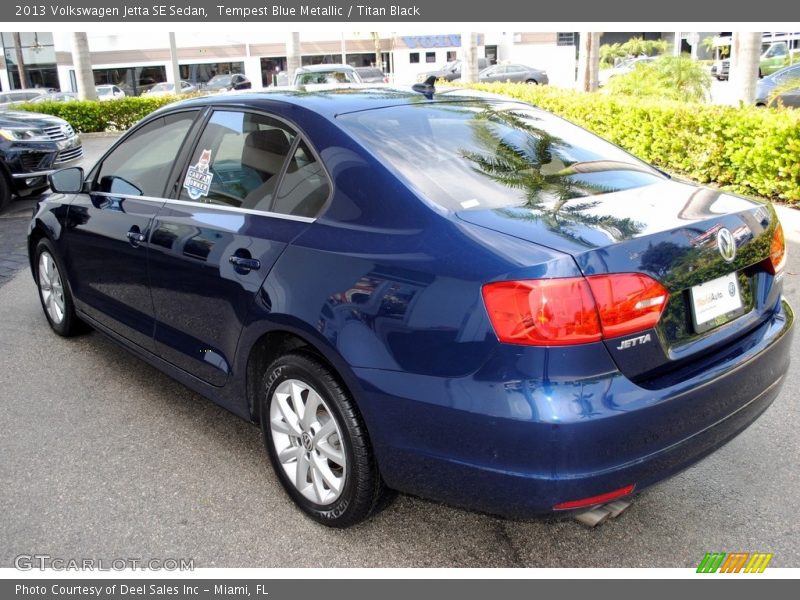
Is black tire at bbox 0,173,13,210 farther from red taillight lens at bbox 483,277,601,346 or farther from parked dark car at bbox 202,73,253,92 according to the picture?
parked dark car at bbox 202,73,253,92

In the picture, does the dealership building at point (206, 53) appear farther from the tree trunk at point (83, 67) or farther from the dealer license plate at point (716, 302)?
the dealer license plate at point (716, 302)

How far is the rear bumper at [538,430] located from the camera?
2281mm

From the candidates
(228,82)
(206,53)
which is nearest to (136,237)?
(228,82)

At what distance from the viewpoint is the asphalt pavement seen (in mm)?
2869

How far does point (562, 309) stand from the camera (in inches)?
89.6

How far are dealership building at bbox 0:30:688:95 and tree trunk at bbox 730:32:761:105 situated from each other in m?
40.9

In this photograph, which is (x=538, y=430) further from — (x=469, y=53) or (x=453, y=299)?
(x=469, y=53)

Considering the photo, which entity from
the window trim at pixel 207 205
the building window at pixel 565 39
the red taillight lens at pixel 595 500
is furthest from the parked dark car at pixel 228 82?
the red taillight lens at pixel 595 500

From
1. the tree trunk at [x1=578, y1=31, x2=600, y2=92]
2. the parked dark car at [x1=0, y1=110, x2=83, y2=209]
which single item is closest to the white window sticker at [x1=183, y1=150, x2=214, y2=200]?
the parked dark car at [x1=0, y1=110, x2=83, y2=209]

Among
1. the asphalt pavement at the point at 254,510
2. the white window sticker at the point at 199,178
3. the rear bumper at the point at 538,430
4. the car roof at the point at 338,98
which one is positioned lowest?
the asphalt pavement at the point at 254,510

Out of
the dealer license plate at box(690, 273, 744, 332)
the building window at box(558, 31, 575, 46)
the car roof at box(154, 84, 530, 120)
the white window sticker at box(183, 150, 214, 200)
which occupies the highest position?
the building window at box(558, 31, 575, 46)

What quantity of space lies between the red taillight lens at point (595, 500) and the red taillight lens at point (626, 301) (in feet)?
1.65

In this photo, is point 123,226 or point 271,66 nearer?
point 123,226

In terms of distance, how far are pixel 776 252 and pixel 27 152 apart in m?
9.82
